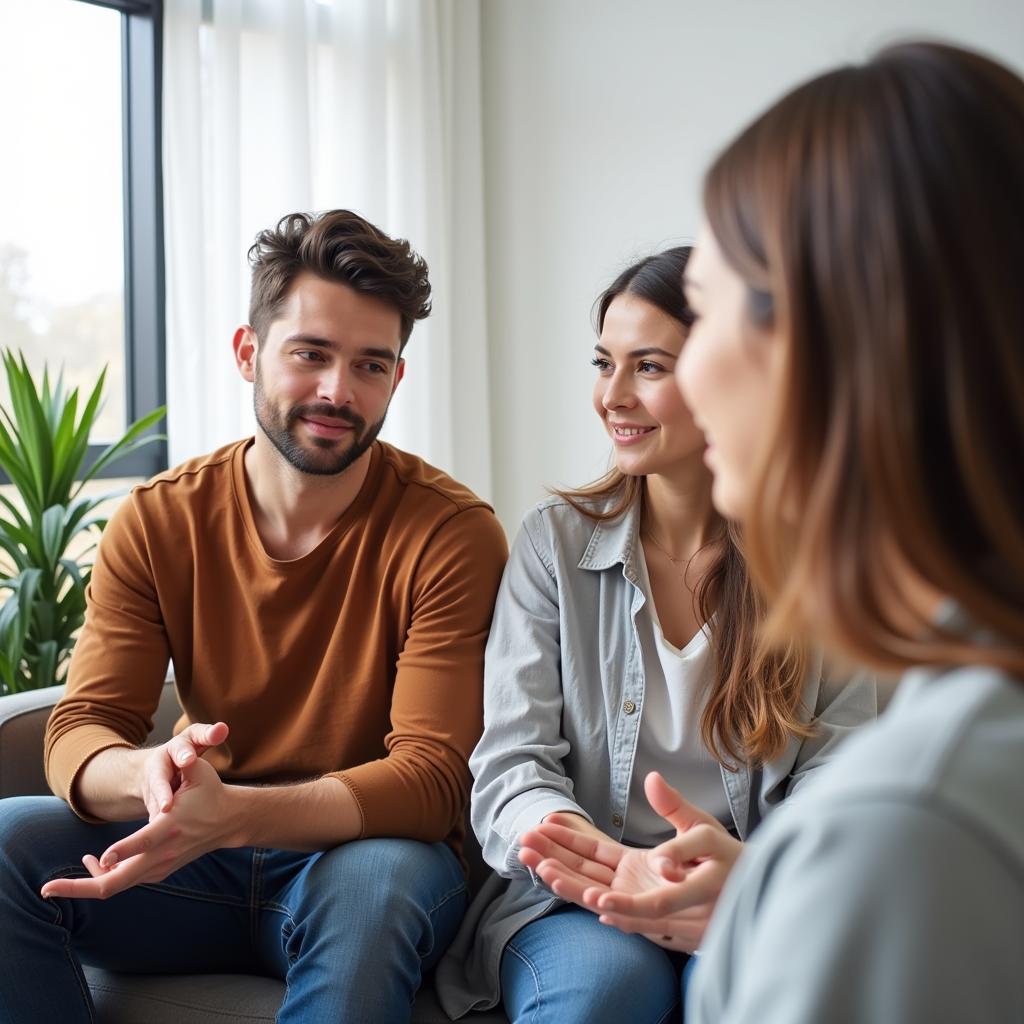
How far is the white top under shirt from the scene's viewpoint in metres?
1.68

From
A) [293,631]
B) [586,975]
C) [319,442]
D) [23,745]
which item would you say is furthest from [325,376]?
[586,975]

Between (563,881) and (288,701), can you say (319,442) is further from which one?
(563,881)

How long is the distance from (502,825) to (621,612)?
0.36 metres

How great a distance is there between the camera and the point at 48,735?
5.99 feet

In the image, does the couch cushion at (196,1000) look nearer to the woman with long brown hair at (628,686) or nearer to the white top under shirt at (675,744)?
the woman with long brown hair at (628,686)

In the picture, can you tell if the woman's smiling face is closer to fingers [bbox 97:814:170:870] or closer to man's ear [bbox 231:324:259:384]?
man's ear [bbox 231:324:259:384]

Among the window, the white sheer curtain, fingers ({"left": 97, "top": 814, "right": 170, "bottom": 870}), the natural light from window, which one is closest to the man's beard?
fingers ({"left": 97, "top": 814, "right": 170, "bottom": 870})

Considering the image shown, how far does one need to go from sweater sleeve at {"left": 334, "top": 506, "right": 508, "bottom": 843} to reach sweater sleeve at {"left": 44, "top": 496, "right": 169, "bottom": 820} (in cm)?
40

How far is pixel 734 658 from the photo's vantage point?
1.68 meters

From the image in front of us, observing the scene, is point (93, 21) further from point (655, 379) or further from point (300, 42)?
point (655, 379)

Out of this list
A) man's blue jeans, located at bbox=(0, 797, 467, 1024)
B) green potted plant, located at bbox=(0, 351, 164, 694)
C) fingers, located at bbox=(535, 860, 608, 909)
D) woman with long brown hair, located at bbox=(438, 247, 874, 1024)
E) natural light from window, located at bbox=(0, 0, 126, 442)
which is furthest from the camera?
natural light from window, located at bbox=(0, 0, 126, 442)

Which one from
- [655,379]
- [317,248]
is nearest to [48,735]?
[317,248]

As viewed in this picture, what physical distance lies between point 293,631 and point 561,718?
0.45 meters

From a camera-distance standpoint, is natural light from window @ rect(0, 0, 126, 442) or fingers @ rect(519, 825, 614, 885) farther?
natural light from window @ rect(0, 0, 126, 442)
